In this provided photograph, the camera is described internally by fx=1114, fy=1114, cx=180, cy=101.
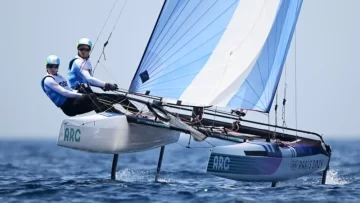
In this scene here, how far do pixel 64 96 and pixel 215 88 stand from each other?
2678 mm

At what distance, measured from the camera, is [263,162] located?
18969mm

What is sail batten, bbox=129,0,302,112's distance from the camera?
1961cm

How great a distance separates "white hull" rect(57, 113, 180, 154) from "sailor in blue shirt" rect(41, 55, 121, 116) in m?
0.36

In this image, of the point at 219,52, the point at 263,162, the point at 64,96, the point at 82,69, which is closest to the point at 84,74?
the point at 82,69

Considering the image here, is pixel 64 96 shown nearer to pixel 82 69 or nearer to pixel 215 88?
pixel 82 69

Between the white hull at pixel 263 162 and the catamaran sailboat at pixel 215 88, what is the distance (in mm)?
17

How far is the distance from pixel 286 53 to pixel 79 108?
4.00 m

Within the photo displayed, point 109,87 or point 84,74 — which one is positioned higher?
point 84,74

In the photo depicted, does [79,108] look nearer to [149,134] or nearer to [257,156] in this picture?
[149,134]

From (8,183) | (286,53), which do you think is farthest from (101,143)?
(286,53)

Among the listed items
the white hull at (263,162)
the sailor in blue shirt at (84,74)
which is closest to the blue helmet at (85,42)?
the sailor in blue shirt at (84,74)

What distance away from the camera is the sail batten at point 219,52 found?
19609mm

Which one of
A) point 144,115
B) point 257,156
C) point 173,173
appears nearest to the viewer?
point 257,156

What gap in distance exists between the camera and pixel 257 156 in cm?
1884
